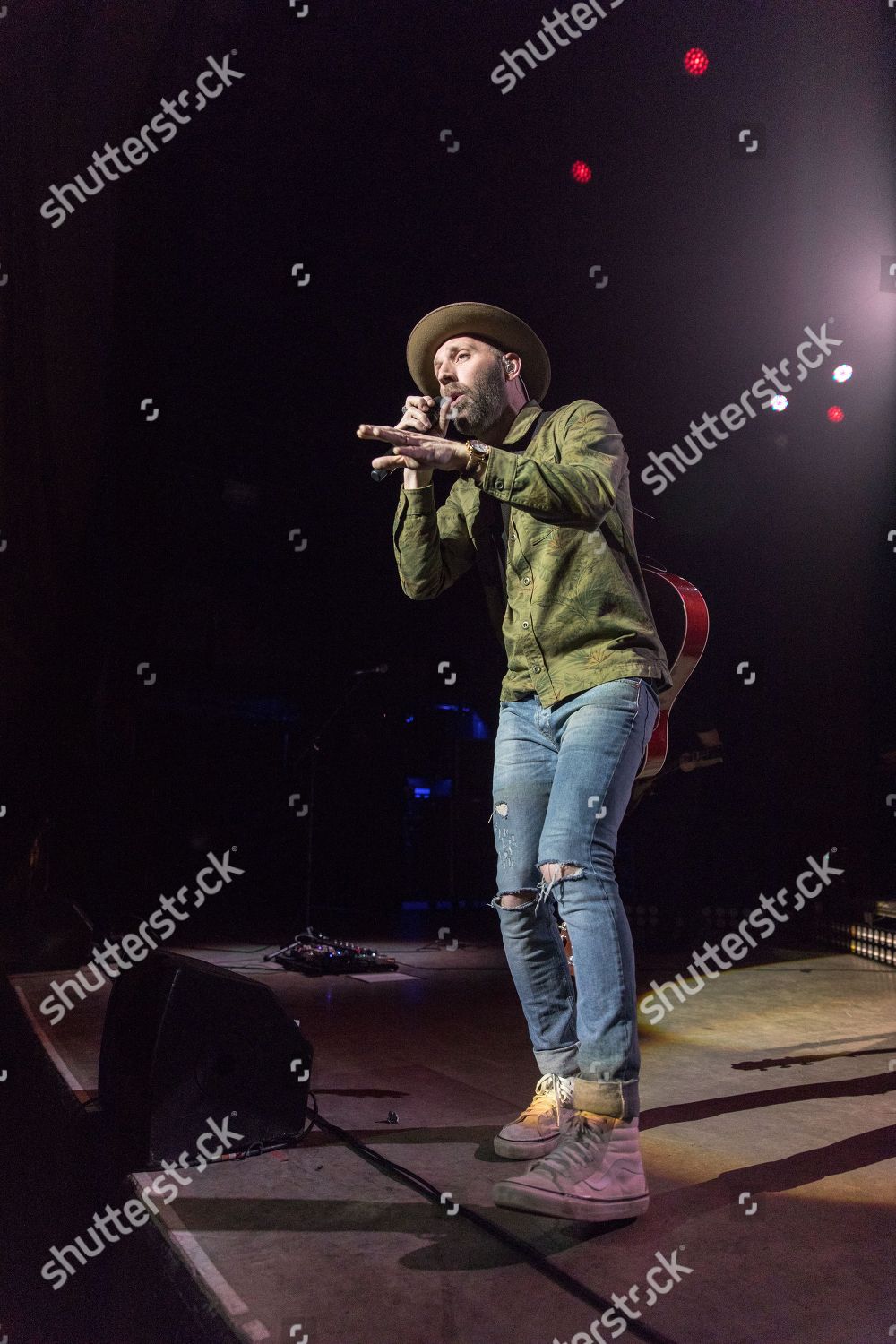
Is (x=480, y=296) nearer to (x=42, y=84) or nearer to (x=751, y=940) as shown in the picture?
(x=42, y=84)

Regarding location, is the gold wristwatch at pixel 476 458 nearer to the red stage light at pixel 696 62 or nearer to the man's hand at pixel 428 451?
the man's hand at pixel 428 451

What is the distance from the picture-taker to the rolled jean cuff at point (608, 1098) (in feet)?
4.63

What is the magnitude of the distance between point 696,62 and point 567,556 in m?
4.22

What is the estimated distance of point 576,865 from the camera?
1.51 meters

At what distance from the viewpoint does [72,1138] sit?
1.97 m

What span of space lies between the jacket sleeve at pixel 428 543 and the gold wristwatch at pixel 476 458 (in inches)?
12.1

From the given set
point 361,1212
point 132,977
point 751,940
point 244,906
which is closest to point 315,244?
point 132,977

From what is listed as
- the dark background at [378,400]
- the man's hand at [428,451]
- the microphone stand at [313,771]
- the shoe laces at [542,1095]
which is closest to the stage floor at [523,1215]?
the shoe laces at [542,1095]

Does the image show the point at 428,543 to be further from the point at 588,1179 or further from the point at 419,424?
the point at 588,1179

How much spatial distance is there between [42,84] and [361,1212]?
4.86 meters

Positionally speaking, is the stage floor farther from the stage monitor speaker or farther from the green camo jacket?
the green camo jacket

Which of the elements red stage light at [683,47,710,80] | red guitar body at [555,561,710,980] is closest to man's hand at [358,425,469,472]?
red guitar body at [555,561,710,980]

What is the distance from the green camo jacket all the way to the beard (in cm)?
6

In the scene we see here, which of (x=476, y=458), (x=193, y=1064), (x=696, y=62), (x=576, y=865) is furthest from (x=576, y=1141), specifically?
(x=696, y=62)
